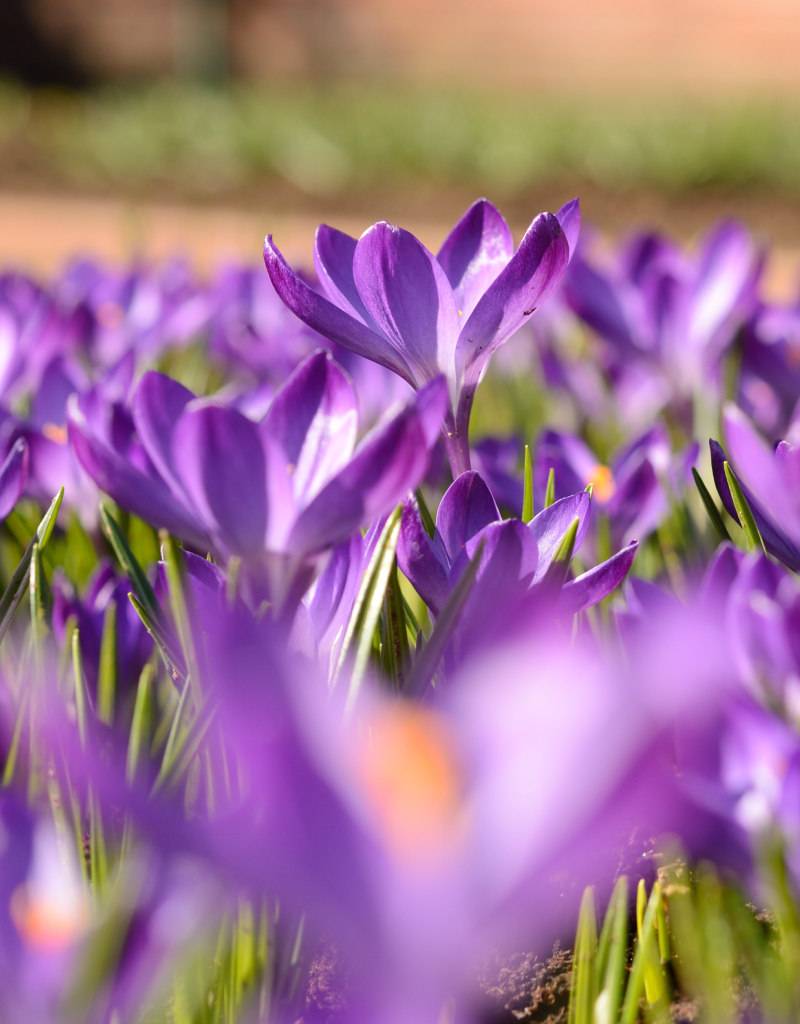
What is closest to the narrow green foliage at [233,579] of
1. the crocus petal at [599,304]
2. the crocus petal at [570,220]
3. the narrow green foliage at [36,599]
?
the narrow green foliage at [36,599]

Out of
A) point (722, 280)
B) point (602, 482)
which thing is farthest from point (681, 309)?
point (602, 482)

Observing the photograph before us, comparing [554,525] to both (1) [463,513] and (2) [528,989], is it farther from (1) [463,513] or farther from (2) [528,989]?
(2) [528,989]

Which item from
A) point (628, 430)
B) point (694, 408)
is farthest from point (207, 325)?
point (694, 408)

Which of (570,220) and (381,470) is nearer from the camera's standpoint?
(381,470)

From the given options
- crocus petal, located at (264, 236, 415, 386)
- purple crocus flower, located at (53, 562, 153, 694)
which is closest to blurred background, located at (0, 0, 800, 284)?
purple crocus flower, located at (53, 562, 153, 694)

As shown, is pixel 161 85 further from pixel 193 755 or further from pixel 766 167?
pixel 193 755

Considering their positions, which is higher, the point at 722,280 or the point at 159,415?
the point at 722,280

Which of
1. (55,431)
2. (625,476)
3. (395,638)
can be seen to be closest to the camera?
(395,638)
